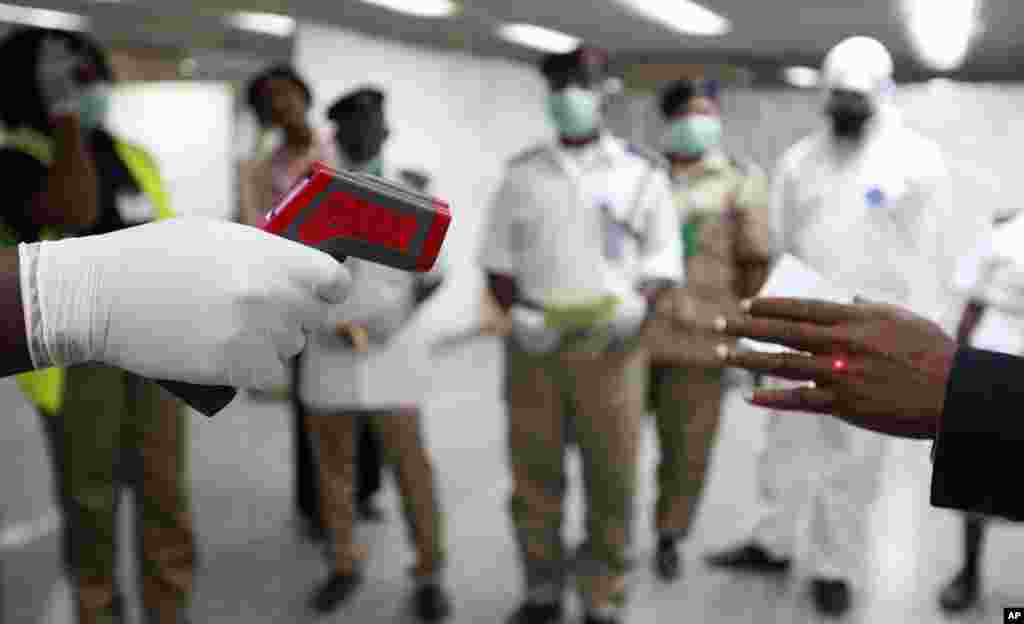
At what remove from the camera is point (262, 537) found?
106 inches

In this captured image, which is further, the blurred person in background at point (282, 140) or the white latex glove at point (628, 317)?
the blurred person in background at point (282, 140)

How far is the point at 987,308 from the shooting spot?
87.6 inches

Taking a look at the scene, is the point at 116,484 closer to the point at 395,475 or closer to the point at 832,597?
the point at 395,475

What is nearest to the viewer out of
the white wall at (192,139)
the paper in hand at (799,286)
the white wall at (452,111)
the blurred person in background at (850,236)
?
the paper in hand at (799,286)

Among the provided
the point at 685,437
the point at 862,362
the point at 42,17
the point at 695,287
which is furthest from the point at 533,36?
the point at 862,362

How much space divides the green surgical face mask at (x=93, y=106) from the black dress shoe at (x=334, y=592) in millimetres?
1168

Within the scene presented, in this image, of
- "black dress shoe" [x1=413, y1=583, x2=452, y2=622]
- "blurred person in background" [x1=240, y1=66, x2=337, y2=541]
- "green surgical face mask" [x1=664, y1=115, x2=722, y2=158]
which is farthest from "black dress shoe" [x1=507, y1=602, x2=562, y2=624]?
"green surgical face mask" [x1=664, y1=115, x2=722, y2=158]

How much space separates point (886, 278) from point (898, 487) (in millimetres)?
1470

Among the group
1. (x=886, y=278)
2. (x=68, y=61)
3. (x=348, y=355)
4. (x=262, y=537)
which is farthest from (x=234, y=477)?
(x=886, y=278)

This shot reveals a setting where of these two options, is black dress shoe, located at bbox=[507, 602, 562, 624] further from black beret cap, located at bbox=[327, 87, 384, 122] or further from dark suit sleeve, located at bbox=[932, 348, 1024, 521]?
dark suit sleeve, located at bbox=[932, 348, 1024, 521]

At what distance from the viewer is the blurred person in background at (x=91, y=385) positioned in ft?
5.69

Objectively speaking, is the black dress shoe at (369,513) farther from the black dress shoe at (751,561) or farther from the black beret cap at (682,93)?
the black beret cap at (682,93)

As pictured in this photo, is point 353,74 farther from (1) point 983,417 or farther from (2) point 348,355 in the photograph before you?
(1) point 983,417

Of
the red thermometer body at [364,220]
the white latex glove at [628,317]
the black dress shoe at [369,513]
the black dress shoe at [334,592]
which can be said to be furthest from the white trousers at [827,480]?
the red thermometer body at [364,220]
